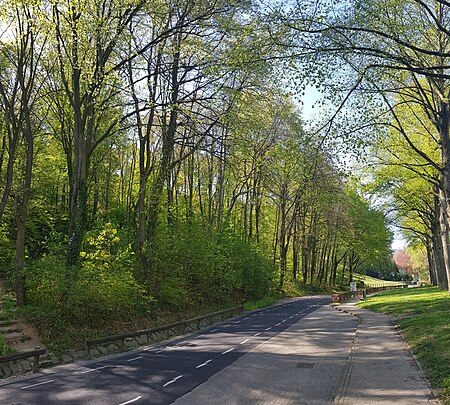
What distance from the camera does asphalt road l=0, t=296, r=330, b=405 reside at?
8992 millimetres

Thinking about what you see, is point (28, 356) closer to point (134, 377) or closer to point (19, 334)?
point (19, 334)

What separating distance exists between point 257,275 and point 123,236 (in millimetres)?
18418

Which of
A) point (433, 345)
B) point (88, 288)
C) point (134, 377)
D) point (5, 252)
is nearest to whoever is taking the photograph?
point (134, 377)

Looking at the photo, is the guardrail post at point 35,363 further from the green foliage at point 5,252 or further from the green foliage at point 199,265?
the green foliage at point 5,252


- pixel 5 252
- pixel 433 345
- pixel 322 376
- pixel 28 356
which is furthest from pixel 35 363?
pixel 5 252

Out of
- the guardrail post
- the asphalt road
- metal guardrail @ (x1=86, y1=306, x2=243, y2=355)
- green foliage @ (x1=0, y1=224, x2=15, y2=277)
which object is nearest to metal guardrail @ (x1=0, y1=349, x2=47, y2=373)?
the guardrail post

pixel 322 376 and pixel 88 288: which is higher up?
pixel 88 288

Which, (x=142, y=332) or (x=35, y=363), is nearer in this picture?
(x=35, y=363)

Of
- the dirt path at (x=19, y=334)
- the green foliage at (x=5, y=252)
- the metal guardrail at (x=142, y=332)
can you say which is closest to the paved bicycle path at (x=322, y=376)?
the metal guardrail at (x=142, y=332)

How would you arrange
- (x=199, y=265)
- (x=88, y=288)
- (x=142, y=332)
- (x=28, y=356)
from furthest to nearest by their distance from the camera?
(x=199, y=265)
(x=142, y=332)
(x=88, y=288)
(x=28, y=356)

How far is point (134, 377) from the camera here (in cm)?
1088

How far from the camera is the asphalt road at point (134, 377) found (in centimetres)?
899

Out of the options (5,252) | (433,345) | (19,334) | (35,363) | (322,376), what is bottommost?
(322,376)

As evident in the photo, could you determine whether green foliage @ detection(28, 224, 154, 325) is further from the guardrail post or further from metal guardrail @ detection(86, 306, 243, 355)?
the guardrail post
